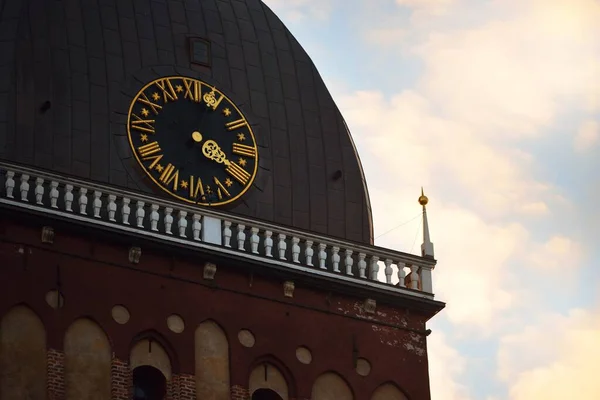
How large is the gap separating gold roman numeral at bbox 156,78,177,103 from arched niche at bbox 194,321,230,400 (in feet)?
14.3

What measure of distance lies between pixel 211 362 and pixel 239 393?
2.27 ft

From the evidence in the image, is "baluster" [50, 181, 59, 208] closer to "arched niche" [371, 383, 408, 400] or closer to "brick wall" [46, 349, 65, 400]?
"brick wall" [46, 349, 65, 400]

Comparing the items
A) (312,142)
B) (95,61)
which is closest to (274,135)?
(312,142)

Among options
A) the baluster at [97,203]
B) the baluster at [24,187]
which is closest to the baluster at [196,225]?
the baluster at [97,203]

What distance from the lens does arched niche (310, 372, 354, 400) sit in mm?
37875

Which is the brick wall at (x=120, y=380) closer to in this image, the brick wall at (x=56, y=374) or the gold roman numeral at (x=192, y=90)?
the brick wall at (x=56, y=374)

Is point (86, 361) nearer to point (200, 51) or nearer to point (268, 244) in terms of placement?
point (268, 244)

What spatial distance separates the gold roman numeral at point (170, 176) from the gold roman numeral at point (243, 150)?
132 cm

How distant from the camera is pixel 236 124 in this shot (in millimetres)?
39906

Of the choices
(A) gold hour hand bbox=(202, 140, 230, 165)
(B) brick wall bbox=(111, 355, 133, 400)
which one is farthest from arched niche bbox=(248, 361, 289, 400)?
(A) gold hour hand bbox=(202, 140, 230, 165)

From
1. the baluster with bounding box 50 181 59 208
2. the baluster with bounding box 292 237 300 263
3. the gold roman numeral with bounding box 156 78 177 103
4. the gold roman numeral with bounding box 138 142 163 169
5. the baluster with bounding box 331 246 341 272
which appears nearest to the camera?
the baluster with bounding box 50 181 59 208

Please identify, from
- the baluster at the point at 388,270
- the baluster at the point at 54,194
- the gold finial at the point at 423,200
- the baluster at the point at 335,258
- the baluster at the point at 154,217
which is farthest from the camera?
the gold finial at the point at 423,200

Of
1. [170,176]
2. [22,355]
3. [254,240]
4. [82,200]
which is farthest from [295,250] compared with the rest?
[22,355]

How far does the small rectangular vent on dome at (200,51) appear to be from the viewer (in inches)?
1592
